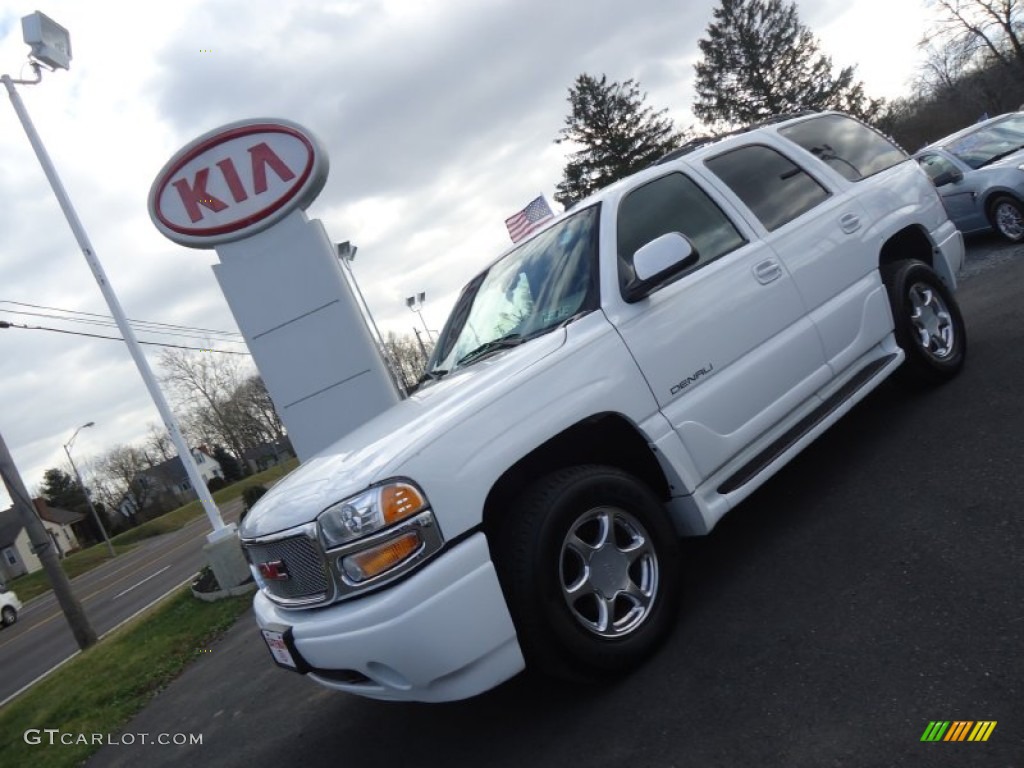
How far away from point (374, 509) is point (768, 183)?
10.2ft

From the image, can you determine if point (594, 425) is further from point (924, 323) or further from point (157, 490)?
point (157, 490)

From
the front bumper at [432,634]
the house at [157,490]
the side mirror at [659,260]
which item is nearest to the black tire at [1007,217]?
the side mirror at [659,260]

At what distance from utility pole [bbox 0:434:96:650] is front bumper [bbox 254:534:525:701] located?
34.7ft

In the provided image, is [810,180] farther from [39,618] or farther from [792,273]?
[39,618]

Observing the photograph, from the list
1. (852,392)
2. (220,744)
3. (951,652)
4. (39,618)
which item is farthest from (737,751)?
(39,618)

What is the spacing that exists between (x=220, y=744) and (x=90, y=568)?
1747 inches

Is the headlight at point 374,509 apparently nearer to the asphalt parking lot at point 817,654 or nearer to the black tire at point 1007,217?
the asphalt parking lot at point 817,654

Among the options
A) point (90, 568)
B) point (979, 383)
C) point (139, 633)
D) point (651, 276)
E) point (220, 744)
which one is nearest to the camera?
point (651, 276)

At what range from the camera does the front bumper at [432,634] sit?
250cm

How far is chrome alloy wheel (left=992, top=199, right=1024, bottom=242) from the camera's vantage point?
918 centimetres

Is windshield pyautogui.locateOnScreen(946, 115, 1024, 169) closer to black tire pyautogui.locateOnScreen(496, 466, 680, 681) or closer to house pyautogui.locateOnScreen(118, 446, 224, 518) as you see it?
black tire pyautogui.locateOnScreen(496, 466, 680, 681)

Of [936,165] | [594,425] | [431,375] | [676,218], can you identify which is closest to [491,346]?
[431,375]

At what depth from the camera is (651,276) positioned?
3225mm

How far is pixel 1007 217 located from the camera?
367 inches
